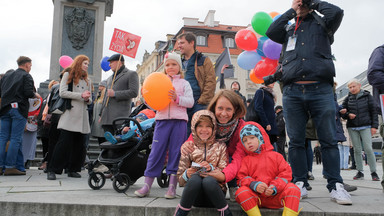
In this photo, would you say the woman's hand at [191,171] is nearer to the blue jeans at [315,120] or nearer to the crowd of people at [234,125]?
the crowd of people at [234,125]

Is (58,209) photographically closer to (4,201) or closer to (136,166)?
(4,201)

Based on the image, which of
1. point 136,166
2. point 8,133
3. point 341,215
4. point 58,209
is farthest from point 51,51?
point 341,215

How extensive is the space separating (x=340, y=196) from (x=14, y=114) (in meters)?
5.22

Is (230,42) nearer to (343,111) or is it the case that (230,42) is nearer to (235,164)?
(343,111)

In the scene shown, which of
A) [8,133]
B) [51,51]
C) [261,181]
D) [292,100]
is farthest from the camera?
[51,51]

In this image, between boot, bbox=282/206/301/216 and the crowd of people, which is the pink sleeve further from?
boot, bbox=282/206/301/216

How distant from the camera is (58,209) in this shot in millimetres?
2928

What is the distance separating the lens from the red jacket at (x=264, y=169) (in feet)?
9.34

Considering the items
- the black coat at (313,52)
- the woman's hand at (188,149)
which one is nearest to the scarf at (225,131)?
the woman's hand at (188,149)

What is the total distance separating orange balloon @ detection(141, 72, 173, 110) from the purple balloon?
107 inches

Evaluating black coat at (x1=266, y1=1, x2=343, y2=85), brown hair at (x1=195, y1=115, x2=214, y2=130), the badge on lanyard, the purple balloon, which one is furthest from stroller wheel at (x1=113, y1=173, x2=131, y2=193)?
the purple balloon

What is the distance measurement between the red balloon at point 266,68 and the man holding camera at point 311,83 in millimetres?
2346

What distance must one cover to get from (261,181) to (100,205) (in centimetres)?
146

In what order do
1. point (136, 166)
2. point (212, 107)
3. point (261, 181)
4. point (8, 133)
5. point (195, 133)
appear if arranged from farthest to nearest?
point (8, 133) < point (136, 166) < point (212, 107) < point (195, 133) < point (261, 181)
